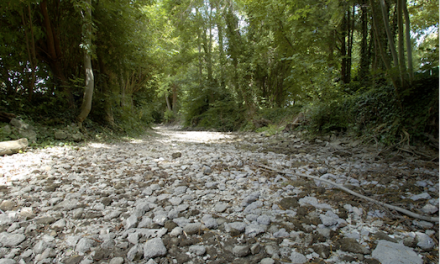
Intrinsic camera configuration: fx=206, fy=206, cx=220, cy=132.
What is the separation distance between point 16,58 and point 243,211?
21.0 feet

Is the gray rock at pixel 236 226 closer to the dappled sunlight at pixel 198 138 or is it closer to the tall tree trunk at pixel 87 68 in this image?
the tall tree trunk at pixel 87 68

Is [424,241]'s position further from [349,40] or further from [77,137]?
[349,40]

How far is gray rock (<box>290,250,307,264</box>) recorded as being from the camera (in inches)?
52.7

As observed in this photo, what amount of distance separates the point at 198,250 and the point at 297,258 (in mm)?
672

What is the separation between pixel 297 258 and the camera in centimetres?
136

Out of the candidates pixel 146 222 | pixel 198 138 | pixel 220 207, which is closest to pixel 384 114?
pixel 220 207

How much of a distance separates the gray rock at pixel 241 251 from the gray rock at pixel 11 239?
5.13 ft

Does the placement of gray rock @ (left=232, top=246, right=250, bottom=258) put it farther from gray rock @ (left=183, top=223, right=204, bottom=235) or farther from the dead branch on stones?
the dead branch on stones

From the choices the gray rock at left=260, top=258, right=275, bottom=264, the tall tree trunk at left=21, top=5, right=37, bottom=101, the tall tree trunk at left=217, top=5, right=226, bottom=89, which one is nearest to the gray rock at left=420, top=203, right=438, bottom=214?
the gray rock at left=260, top=258, right=275, bottom=264

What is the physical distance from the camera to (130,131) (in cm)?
819

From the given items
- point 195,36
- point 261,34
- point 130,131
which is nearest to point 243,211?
point 130,131

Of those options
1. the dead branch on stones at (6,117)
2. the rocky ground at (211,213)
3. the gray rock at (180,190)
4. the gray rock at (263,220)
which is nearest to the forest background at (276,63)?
the dead branch on stones at (6,117)

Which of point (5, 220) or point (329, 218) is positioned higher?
point (5, 220)

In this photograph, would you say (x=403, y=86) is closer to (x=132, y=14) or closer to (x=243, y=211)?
(x=243, y=211)
